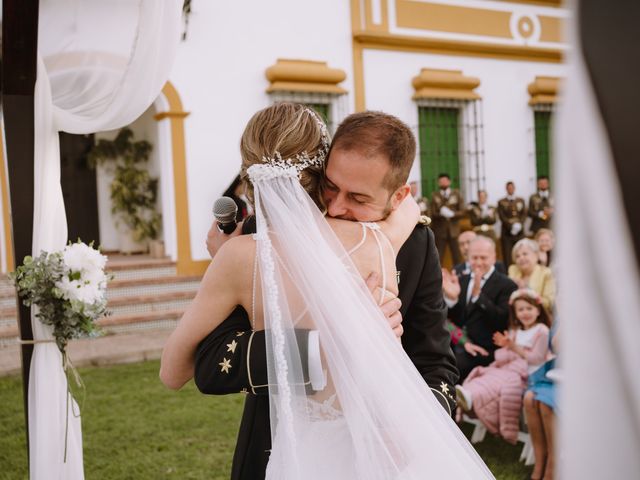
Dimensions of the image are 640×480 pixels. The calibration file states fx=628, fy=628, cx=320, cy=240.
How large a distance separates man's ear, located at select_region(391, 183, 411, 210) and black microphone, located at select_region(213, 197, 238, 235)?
47 centimetres

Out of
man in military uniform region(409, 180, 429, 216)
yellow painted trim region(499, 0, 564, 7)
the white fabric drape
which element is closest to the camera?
the white fabric drape

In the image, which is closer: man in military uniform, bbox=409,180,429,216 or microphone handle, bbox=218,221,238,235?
microphone handle, bbox=218,221,238,235

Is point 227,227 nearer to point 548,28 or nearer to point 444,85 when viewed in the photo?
point 444,85

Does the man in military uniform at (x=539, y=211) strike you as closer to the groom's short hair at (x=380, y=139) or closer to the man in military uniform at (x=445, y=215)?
the man in military uniform at (x=445, y=215)

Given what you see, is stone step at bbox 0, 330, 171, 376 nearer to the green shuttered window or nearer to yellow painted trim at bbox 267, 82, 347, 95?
yellow painted trim at bbox 267, 82, 347, 95

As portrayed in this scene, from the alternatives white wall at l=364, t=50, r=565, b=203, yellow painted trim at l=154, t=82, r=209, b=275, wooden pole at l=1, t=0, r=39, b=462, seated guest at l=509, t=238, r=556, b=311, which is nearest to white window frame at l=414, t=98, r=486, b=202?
white wall at l=364, t=50, r=565, b=203

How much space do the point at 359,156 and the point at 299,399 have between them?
62cm

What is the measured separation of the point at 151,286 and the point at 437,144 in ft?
21.0

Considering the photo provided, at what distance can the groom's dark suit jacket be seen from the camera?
5.01ft

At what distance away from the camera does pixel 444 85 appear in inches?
488

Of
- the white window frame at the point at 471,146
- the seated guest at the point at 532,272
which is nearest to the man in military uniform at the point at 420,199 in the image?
the white window frame at the point at 471,146

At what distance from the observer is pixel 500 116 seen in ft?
43.4

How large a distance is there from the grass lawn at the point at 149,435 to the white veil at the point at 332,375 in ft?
9.40

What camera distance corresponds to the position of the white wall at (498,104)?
1222 centimetres
